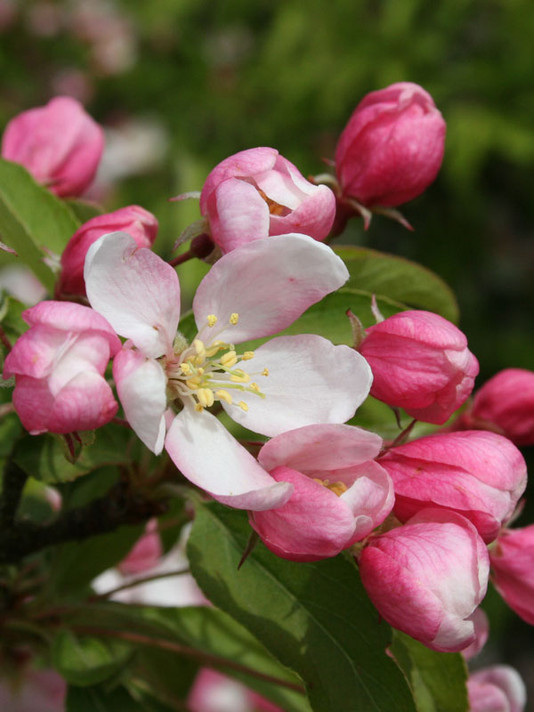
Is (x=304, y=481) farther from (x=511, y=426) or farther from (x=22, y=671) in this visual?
(x=22, y=671)

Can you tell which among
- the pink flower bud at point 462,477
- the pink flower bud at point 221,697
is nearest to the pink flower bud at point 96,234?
the pink flower bud at point 462,477

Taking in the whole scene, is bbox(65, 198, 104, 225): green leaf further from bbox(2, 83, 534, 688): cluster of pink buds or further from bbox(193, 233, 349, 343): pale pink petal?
bbox(193, 233, 349, 343): pale pink petal

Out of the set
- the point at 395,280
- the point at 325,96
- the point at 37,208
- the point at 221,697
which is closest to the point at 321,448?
the point at 395,280

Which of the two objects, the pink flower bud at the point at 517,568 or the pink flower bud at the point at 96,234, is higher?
the pink flower bud at the point at 96,234

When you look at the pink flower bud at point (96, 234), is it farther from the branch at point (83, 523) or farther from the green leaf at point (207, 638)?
the green leaf at point (207, 638)

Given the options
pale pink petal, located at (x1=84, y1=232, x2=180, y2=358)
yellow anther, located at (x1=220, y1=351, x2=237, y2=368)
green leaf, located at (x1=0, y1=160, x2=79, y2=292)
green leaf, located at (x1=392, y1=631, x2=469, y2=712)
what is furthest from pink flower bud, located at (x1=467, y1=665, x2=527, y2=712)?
green leaf, located at (x1=0, y1=160, x2=79, y2=292)

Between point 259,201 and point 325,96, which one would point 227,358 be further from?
point 325,96

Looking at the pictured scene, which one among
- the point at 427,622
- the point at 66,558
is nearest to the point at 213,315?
the point at 427,622
